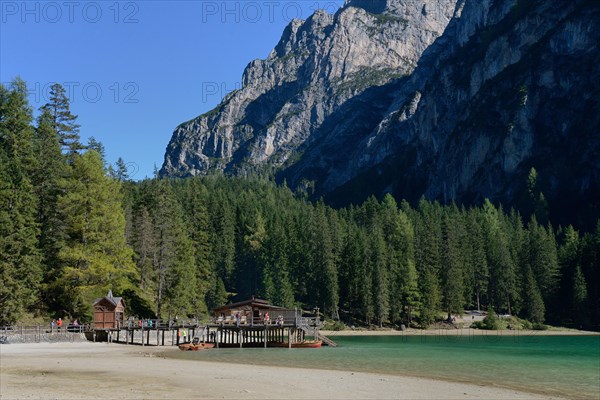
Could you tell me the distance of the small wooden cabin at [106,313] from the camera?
180ft

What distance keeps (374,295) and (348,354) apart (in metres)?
46.9

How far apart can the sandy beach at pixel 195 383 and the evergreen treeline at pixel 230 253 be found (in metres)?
21.6

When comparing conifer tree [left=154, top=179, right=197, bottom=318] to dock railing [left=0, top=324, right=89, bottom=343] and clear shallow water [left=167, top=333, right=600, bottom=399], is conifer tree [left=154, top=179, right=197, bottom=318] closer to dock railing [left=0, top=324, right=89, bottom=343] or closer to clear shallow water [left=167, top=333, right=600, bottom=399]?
dock railing [left=0, top=324, right=89, bottom=343]

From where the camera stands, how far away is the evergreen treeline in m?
56.9

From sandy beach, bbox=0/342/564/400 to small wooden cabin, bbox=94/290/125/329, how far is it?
18504mm

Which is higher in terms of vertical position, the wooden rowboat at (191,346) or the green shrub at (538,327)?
the wooden rowboat at (191,346)

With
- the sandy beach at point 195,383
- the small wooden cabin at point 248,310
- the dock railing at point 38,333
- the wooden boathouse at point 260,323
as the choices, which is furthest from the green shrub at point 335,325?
the sandy beach at point 195,383

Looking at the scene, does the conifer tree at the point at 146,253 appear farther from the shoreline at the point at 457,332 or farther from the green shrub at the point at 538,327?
the green shrub at the point at 538,327

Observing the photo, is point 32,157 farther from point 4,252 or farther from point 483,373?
point 483,373

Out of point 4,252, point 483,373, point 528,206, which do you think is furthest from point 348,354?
point 528,206

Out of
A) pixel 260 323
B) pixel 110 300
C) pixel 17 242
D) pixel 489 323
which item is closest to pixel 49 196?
pixel 17 242

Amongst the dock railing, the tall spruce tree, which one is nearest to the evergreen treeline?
the tall spruce tree

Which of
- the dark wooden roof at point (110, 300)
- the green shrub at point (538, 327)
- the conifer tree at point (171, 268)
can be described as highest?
the conifer tree at point (171, 268)

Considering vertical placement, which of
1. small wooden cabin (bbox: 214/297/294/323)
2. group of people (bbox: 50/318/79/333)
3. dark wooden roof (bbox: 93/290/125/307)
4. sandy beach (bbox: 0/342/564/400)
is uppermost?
dark wooden roof (bbox: 93/290/125/307)
